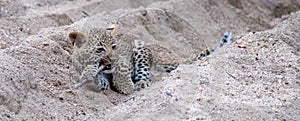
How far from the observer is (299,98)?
6.39 m

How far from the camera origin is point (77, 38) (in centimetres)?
696

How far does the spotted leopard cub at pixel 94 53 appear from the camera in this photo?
6.80 metres

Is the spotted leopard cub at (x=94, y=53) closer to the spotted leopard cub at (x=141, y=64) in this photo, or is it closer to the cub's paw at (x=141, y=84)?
the cub's paw at (x=141, y=84)

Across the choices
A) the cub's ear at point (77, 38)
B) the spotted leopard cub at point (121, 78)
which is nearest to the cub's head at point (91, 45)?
A: the cub's ear at point (77, 38)

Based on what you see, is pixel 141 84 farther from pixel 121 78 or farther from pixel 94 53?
pixel 94 53

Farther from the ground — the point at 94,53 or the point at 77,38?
the point at 77,38

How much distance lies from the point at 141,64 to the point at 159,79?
9.8 inches

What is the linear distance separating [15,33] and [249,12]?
4.73 metres

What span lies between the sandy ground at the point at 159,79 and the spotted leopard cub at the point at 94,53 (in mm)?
123

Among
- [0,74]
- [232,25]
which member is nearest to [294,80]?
[0,74]

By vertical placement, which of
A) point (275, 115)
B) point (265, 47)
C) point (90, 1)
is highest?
point (90, 1)

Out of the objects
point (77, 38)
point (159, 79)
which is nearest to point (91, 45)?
point (77, 38)

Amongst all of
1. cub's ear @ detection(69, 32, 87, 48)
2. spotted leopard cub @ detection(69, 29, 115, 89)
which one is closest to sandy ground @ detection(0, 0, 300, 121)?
spotted leopard cub @ detection(69, 29, 115, 89)

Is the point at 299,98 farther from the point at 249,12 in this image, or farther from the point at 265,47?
the point at 249,12
